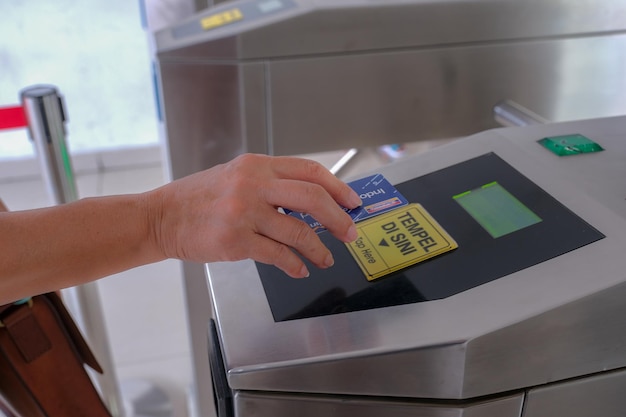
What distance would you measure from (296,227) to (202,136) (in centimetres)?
55

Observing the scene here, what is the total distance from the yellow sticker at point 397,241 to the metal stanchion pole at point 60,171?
0.68m

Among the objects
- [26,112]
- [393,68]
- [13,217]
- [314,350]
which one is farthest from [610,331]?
[26,112]

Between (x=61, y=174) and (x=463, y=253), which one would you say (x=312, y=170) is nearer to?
(x=463, y=253)

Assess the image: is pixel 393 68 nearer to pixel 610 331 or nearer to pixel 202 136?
pixel 202 136

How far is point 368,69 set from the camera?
1015 millimetres

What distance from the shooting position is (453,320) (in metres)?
0.49

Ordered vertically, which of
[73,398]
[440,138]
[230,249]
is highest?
[230,249]

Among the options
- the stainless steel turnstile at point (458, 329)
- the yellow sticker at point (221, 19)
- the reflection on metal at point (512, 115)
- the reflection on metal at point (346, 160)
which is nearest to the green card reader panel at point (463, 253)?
the stainless steel turnstile at point (458, 329)

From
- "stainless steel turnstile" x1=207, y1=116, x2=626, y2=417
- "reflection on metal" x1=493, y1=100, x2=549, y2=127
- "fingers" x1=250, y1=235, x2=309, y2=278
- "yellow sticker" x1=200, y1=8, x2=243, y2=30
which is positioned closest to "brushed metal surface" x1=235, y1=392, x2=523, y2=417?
"stainless steel turnstile" x1=207, y1=116, x2=626, y2=417

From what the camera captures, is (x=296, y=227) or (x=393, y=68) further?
(x=393, y=68)

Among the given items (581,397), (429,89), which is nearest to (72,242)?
(581,397)

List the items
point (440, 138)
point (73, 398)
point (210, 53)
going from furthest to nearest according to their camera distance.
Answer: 1. point (440, 138)
2. point (210, 53)
3. point (73, 398)

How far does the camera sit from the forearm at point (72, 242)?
0.56 m

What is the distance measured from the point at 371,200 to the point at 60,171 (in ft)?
2.31
